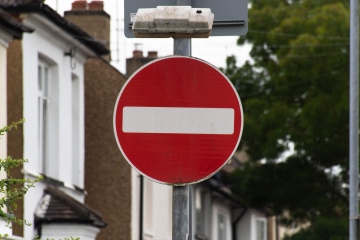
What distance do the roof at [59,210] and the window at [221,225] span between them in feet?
62.0

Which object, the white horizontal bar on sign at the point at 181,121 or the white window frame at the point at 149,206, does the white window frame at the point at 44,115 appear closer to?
the white window frame at the point at 149,206

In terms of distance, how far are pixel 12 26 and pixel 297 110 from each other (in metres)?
14.3

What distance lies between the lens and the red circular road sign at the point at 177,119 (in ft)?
20.1

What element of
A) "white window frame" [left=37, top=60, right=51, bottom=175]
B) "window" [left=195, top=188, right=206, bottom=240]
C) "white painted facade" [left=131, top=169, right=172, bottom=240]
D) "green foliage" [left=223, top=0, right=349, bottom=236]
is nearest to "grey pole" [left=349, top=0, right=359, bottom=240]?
"white window frame" [left=37, top=60, right=51, bottom=175]

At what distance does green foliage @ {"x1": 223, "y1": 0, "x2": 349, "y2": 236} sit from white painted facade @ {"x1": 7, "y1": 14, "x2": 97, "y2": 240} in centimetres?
725

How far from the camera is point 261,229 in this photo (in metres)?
48.8

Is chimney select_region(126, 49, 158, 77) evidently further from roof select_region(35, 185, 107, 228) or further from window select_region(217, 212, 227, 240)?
window select_region(217, 212, 227, 240)

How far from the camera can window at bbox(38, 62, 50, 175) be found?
77.1 feet

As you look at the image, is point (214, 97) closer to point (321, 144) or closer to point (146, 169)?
point (146, 169)

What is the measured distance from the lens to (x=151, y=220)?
1251 inches

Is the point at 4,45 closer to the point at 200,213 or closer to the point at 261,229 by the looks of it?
the point at 200,213

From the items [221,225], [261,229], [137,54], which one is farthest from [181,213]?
[261,229]

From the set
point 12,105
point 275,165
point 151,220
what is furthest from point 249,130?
point 12,105

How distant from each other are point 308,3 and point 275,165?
468 centimetres
